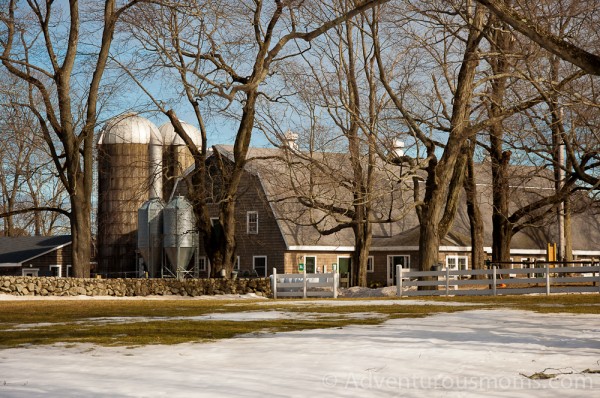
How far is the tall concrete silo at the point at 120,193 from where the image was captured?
193 ft

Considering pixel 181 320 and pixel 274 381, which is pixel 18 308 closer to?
pixel 181 320

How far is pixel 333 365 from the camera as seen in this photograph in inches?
459

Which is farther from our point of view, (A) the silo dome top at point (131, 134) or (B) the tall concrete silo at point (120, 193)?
(A) the silo dome top at point (131, 134)

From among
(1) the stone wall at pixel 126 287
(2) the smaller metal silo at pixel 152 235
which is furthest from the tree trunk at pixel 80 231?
(2) the smaller metal silo at pixel 152 235

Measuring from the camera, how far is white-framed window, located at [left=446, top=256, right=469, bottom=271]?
1972 inches

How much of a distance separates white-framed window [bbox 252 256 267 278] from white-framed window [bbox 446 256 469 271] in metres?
9.59

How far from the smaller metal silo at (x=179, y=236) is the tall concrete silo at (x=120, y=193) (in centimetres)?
822

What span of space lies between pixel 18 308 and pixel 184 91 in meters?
12.3

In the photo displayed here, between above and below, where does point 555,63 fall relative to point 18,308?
above

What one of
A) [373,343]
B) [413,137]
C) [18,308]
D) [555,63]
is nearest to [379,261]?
[413,137]

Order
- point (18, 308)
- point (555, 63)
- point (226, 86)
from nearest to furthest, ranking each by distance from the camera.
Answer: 1. point (18, 308)
2. point (555, 63)
3. point (226, 86)

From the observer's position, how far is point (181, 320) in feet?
62.5

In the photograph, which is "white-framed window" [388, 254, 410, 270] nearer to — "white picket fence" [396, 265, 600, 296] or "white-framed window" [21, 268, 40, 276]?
"white picket fence" [396, 265, 600, 296]

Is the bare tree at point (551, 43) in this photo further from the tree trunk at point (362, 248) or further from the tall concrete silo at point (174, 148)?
the tall concrete silo at point (174, 148)
